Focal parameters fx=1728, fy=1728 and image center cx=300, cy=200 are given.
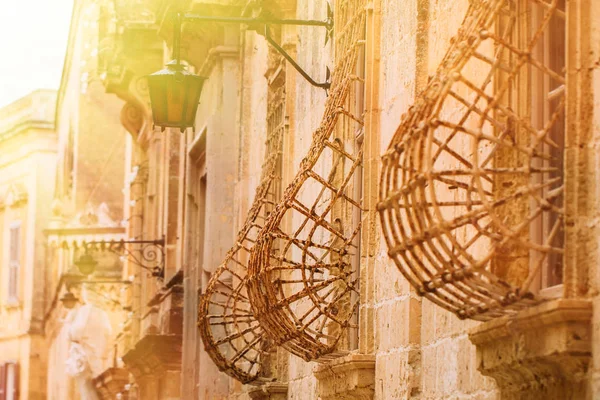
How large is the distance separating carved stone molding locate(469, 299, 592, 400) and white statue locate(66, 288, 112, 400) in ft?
79.2

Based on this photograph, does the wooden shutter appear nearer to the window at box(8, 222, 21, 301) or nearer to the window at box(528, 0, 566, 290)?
the window at box(8, 222, 21, 301)

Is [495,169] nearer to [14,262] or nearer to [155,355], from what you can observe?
[155,355]

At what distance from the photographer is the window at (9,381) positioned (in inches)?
1732

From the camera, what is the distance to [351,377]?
29.8 feet

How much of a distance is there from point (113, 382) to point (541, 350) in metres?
23.4

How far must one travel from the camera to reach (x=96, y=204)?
115 feet

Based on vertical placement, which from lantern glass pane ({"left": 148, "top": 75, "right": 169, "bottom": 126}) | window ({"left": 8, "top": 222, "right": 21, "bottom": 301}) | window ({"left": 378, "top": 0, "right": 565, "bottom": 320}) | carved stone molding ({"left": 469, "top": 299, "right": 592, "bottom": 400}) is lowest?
carved stone molding ({"left": 469, "top": 299, "right": 592, "bottom": 400})

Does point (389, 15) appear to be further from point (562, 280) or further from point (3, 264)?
point (3, 264)

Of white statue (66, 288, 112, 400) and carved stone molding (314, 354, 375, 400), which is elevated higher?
white statue (66, 288, 112, 400)

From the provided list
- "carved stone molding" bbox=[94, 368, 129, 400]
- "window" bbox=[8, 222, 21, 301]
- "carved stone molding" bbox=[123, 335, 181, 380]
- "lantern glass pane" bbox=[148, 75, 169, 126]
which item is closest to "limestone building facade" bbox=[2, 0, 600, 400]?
"lantern glass pane" bbox=[148, 75, 169, 126]

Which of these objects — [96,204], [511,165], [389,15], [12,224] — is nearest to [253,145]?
[389,15]

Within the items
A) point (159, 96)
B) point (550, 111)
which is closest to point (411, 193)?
point (550, 111)

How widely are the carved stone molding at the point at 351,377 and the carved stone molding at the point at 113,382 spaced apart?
18750mm

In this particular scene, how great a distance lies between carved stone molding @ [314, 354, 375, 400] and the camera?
8.91 meters
